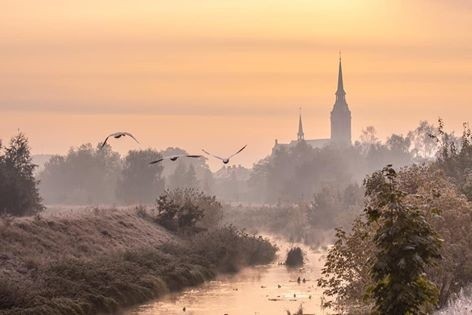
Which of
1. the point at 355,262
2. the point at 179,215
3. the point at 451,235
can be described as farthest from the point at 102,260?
the point at 179,215

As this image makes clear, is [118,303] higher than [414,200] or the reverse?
the reverse

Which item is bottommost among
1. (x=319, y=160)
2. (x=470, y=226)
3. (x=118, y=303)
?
(x=118, y=303)

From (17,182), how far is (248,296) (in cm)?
2938

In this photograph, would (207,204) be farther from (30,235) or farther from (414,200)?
(414,200)

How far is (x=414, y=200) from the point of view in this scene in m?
32.7

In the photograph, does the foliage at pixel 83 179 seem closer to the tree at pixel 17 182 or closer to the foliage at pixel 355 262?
the tree at pixel 17 182

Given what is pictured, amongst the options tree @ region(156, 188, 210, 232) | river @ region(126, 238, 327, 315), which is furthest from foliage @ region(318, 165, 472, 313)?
tree @ region(156, 188, 210, 232)

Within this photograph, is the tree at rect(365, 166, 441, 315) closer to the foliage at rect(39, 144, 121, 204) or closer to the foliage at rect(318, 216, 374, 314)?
the foliage at rect(318, 216, 374, 314)

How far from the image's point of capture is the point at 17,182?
6869 centimetres

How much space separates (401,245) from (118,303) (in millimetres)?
22513

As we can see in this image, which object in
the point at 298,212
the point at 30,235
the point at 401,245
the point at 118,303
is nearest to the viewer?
the point at 401,245

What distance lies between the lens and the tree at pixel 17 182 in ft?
221

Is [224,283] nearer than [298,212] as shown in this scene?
Yes

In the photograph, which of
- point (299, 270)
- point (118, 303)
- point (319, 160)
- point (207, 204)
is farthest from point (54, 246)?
point (319, 160)
